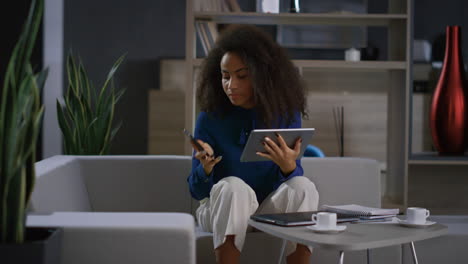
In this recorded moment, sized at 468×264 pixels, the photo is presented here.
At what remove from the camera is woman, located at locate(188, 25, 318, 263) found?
2.09 metres

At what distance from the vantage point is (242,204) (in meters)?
2.08

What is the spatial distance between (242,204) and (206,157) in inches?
8.0

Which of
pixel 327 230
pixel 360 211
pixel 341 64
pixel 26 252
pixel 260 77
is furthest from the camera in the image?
pixel 341 64

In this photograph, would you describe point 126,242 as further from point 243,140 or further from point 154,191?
point 154,191

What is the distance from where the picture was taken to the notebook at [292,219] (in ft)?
6.06

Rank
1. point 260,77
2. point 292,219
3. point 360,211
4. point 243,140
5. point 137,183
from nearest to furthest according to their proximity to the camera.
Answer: point 292,219
point 360,211
point 260,77
point 243,140
point 137,183

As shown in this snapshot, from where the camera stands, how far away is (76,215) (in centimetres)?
147

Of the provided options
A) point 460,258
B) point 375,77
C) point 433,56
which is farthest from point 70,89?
point 433,56

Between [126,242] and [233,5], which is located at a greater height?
[233,5]

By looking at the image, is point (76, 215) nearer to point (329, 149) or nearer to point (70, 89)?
point (70, 89)

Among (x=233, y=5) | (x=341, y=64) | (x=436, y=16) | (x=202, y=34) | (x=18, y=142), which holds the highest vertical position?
(x=436, y=16)

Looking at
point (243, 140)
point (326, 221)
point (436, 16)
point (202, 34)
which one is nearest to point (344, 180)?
point (243, 140)

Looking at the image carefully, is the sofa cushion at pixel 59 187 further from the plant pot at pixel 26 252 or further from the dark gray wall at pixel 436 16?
the dark gray wall at pixel 436 16

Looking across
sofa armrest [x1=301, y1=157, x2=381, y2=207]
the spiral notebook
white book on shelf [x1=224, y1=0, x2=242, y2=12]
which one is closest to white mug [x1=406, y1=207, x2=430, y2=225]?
the spiral notebook
